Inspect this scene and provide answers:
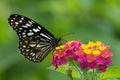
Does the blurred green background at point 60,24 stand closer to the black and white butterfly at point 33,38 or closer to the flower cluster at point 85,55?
the black and white butterfly at point 33,38

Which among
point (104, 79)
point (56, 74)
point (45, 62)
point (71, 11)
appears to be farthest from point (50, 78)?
point (104, 79)

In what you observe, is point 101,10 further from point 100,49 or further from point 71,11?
point 100,49

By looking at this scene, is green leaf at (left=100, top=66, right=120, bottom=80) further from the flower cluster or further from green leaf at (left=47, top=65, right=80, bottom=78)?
green leaf at (left=47, top=65, right=80, bottom=78)

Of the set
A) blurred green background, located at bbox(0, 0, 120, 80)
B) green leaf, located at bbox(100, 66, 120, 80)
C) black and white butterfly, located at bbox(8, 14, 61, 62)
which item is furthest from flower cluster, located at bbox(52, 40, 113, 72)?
blurred green background, located at bbox(0, 0, 120, 80)

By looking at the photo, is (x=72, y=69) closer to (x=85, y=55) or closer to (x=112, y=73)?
(x=85, y=55)

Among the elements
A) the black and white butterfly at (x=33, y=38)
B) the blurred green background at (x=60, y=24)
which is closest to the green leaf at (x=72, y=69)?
the black and white butterfly at (x=33, y=38)

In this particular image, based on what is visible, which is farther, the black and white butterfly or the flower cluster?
the black and white butterfly
